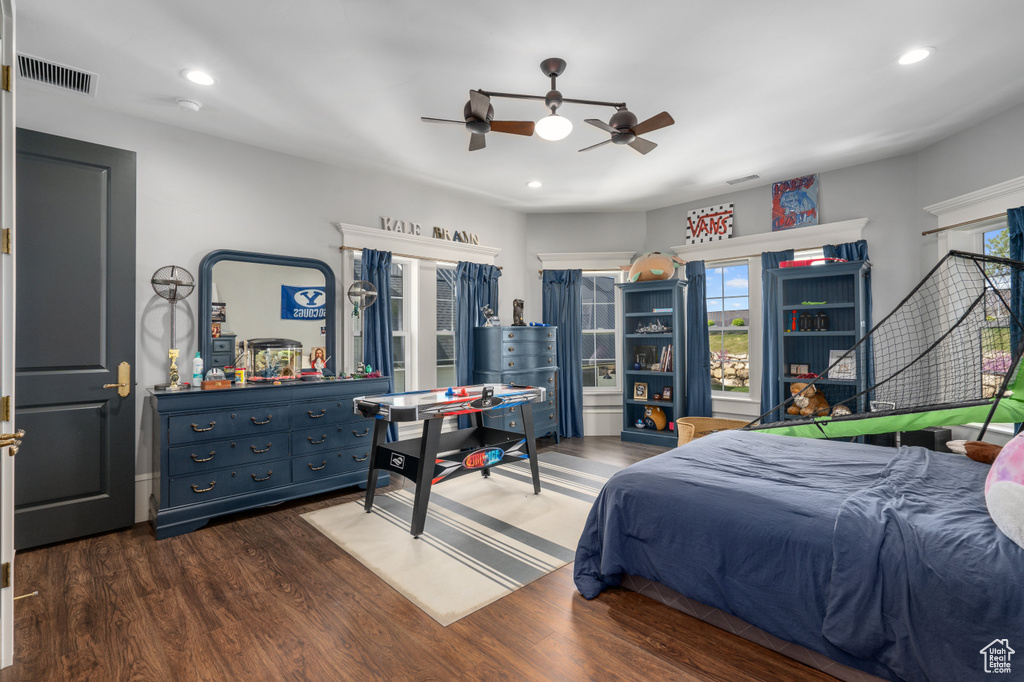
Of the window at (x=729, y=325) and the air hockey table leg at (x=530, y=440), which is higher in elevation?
the window at (x=729, y=325)

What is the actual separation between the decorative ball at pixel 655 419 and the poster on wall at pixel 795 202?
2.24 meters

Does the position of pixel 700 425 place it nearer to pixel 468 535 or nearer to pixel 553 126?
pixel 468 535

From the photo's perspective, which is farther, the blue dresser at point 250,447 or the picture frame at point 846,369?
the picture frame at point 846,369

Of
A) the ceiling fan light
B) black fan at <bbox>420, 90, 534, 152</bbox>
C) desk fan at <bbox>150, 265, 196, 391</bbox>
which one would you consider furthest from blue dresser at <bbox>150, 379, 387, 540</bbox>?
the ceiling fan light

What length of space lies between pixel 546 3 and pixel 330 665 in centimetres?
286

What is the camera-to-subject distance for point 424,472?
2.93 m

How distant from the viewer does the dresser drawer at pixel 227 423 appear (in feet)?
9.88

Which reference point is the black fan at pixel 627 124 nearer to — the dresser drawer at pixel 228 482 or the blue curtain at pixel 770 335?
the blue curtain at pixel 770 335

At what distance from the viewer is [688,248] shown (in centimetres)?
546

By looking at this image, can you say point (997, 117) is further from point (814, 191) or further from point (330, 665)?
point (330, 665)

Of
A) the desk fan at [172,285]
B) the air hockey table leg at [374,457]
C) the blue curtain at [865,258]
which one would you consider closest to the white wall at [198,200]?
the desk fan at [172,285]

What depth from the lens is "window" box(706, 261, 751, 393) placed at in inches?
205

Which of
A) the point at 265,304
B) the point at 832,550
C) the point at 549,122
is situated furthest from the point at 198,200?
the point at 832,550

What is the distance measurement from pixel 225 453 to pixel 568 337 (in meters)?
3.77
